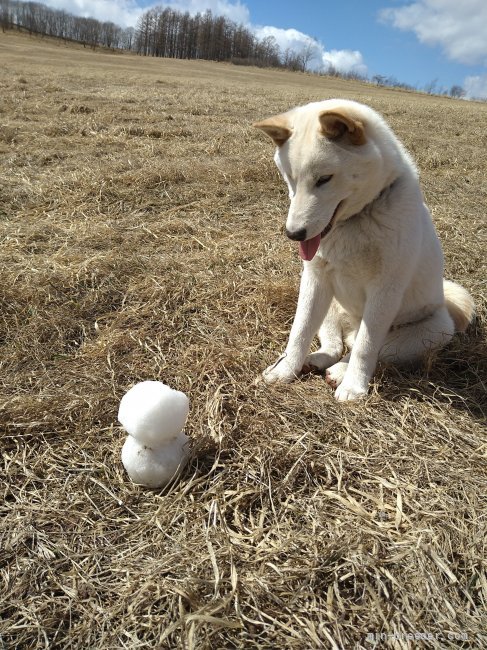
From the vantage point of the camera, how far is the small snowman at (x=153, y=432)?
172 cm

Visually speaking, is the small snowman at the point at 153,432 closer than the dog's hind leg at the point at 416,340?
Yes

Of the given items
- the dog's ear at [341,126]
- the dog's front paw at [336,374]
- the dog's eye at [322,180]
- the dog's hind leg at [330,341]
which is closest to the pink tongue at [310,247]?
the dog's eye at [322,180]

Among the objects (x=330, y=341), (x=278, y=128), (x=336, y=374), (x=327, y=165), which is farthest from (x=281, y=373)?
(x=278, y=128)

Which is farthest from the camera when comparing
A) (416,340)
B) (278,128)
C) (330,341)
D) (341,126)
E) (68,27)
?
(68,27)

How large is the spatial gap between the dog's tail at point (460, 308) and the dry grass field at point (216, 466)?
4.5 inches

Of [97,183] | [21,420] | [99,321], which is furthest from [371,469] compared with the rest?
[97,183]

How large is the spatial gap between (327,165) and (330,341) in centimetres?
117

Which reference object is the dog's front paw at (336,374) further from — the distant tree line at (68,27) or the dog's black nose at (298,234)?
the distant tree line at (68,27)

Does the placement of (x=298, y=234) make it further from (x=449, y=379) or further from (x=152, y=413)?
(x=449, y=379)

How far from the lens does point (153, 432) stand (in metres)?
1.74

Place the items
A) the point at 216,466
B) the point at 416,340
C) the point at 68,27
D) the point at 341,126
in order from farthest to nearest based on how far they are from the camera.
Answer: the point at 68,27 < the point at 416,340 < the point at 341,126 < the point at 216,466

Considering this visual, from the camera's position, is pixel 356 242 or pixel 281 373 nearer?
pixel 356 242

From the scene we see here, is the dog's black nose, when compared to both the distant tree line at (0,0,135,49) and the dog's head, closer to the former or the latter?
the dog's head

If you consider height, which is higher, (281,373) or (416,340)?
(416,340)
